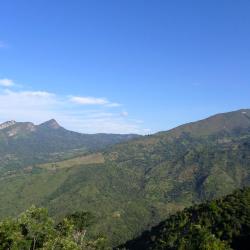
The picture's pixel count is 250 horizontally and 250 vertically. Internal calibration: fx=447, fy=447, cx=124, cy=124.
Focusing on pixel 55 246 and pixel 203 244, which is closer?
pixel 55 246

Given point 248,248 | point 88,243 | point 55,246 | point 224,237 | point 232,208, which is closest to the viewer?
point 55,246

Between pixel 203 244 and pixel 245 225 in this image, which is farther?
pixel 245 225

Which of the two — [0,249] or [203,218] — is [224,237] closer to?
[203,218]

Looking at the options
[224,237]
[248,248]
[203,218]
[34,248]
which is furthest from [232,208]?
[34,248]

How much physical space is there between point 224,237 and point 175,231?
3099 cm

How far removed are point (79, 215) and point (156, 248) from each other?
Answer: 6896cm

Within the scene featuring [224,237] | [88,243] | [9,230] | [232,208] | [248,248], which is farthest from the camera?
[232,208]

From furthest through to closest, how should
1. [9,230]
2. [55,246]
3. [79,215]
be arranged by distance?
[79,215], [9,230], [55,246]

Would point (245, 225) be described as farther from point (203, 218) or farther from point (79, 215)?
point (79, 215)

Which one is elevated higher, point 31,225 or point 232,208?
point 31,225

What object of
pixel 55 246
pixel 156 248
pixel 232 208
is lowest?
pixel 156 248

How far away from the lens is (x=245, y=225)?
17688 centimetres

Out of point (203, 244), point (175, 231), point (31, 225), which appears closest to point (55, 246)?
point (31, 225)

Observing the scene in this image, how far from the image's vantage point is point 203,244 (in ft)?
331
